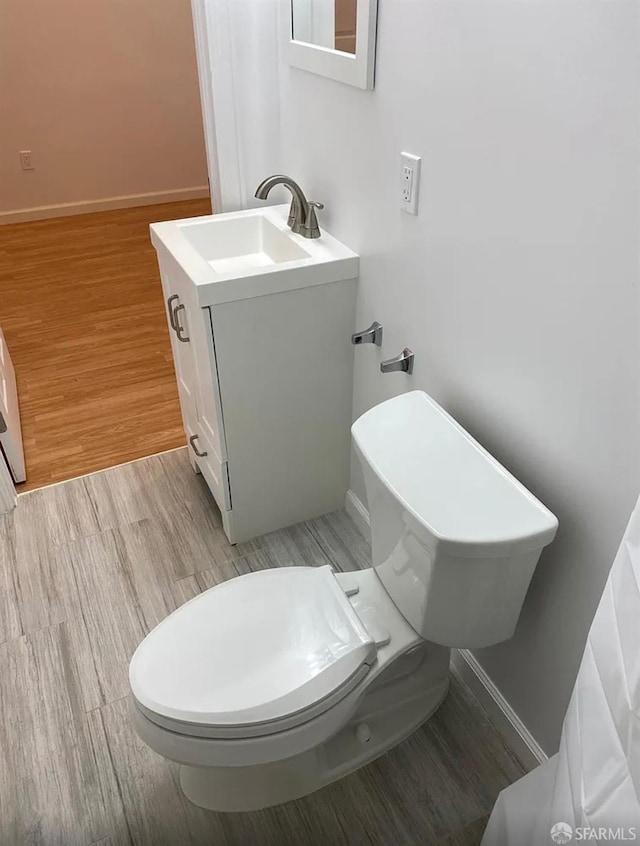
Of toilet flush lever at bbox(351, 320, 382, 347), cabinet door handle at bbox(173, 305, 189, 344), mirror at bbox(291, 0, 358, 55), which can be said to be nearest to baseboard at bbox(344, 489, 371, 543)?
toilet flush lever at bbox(351, 320, 382, 347)

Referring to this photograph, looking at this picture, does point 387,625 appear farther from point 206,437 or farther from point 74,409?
point 74,409

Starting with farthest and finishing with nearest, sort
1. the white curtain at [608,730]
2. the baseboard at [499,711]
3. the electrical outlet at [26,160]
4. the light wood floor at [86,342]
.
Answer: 1. the electrical outlet at [26,160]
2. the light wood floor at [86,342]
3. the baseboard at [499,711]
4. the white curtain at [608,730]

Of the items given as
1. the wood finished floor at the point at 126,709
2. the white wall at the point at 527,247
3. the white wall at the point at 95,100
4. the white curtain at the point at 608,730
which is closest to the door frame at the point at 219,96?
the white wall at the point at 527,247

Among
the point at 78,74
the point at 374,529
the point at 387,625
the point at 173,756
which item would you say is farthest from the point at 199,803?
the point at 78,74

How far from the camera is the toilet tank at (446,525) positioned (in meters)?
1.05

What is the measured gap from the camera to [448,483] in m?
1.14

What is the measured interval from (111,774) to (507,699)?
0.88 meters

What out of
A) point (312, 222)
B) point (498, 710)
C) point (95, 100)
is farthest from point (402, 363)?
point (95, 100)

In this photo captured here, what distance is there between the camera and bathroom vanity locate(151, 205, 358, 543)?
1.58 metres

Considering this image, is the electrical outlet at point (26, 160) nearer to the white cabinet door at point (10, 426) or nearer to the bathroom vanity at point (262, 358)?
the white cabinet door at point (10, 426)

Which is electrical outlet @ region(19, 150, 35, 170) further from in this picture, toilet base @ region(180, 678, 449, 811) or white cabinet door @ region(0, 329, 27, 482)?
toilet base @ region(180, 678, 449, 811)

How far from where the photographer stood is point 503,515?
1.07m

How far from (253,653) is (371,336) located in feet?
2.67

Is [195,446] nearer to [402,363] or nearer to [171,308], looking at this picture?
[171,308]
